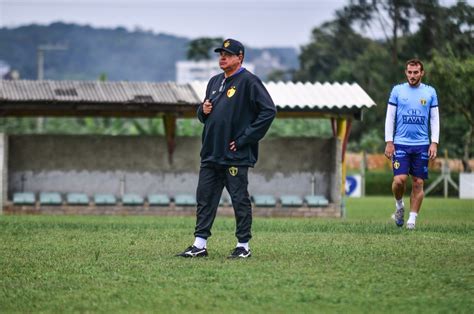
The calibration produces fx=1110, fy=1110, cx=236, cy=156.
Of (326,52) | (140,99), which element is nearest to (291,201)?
(140,99)

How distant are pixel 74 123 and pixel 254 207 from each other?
51.6 meters

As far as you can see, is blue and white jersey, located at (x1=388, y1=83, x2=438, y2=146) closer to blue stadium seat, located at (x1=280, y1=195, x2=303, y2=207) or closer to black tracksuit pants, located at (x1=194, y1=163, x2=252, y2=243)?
black tracksuit pants, located at (x1=194, y1=163, x2=252, y2=243)

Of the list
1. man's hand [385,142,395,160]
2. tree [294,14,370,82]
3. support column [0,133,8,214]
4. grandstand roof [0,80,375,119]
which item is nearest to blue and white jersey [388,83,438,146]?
man's hand [385,142,395,160]

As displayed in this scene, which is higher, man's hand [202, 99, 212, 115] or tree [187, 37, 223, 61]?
tree [187, 37, 223, 61]

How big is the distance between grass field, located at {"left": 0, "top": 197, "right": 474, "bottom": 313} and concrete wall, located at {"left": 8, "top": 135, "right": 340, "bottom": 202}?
13.8 metres

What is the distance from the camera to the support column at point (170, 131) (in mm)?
26938

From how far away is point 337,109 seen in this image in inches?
999

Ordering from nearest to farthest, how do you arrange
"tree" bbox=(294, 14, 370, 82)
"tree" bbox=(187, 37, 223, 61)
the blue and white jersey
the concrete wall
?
the blue and white jersey
the concrete wall
"tree" bbox=(294, 14, 370, 82)
"tree" bbox=(187, 37, 223, 61)

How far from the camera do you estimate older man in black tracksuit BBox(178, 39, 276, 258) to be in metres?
10.9

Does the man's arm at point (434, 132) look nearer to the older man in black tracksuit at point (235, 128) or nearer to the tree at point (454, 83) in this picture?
the older man in black tracksuit at point (235, 128)

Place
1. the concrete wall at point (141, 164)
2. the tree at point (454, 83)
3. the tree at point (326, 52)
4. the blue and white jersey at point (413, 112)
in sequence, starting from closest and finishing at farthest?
the blue and white jersey at point (413, 112)
the concrete wall at point (141, 164)
the tree at point (454, 83)
the tree at point (326, 52)

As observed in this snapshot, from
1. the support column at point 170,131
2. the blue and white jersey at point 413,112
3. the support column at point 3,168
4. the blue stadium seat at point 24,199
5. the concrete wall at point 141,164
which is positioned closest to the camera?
the blue and white jersey at point 413,112

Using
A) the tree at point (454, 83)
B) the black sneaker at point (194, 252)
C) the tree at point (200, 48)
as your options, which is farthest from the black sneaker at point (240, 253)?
the tree at point (200, 48)

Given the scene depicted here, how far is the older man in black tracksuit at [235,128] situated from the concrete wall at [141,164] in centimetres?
1642
